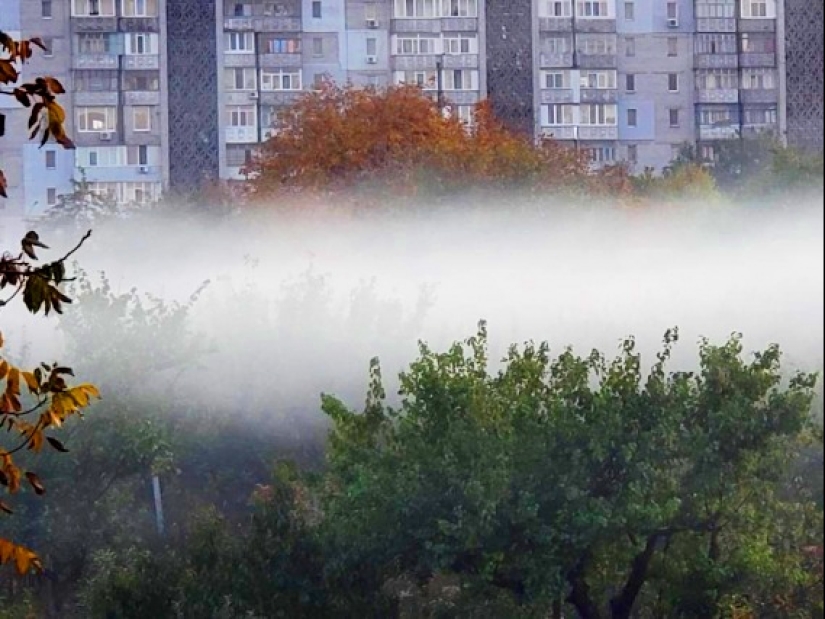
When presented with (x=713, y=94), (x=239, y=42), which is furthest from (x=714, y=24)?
(x=239, y=42)

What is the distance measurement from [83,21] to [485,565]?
3007 cm

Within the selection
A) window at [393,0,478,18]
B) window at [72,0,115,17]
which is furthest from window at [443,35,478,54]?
window at [72,0,115,17]

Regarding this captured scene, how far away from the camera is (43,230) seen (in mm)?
39875

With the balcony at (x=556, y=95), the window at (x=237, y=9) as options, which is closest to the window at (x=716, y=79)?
the balcony at (x=556, y=95)

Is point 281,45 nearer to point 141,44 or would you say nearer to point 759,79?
point 141,44

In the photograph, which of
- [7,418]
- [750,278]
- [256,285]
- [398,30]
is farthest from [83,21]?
[7,418]

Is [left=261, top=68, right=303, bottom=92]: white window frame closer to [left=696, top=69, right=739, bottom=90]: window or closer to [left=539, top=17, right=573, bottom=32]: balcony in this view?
[left=539, top=17, right=573, bottom=32]: balcony

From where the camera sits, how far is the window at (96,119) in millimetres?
46406

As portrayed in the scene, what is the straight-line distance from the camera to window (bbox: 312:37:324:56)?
48.3 m

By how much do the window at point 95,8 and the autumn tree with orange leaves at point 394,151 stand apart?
5972 millimetres

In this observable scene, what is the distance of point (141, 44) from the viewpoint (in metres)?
46.5

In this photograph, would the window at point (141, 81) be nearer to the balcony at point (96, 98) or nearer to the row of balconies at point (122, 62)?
the row of balconies at point (122, 62)

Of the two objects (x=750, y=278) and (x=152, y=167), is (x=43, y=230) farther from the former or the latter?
(x=750, y=278)

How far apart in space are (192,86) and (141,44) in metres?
1.47
